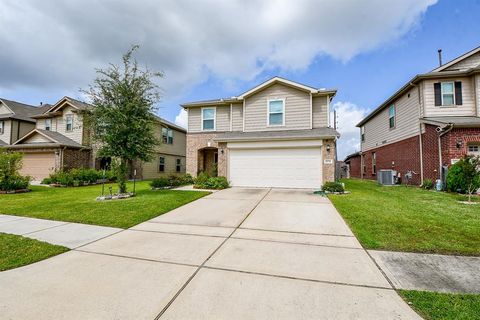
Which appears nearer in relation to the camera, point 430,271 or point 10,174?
point 430,271

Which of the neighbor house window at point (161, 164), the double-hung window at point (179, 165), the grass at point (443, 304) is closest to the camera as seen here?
the grass at point (443, 304)

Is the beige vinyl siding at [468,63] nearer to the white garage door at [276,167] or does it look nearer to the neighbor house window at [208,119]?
the white garage door at [276,167]

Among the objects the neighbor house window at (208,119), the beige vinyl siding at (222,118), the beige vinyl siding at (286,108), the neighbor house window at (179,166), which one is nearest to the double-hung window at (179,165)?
the neighbor house window at (179,166)

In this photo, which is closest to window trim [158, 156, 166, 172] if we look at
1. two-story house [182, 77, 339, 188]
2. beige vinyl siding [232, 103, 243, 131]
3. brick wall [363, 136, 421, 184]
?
two-story house [182, 77, 339, 188]

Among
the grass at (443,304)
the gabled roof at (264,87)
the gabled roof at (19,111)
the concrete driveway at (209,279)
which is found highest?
the gabled roof at (19,111)

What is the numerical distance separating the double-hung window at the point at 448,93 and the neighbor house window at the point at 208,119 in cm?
1390

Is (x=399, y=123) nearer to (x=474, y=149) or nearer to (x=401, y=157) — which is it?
(x=401, y=157)

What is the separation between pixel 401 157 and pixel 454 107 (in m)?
4.09

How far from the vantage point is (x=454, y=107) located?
490 inches

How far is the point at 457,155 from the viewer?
36.1ft

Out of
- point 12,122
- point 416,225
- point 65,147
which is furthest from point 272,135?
point 12,122

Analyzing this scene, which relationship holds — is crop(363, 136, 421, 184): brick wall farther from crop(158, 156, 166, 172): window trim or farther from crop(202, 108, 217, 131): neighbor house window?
crop(158, 156, 166, 172): window trim

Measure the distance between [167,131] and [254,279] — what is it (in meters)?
21.1

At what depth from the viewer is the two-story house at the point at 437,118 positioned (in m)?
11.0
